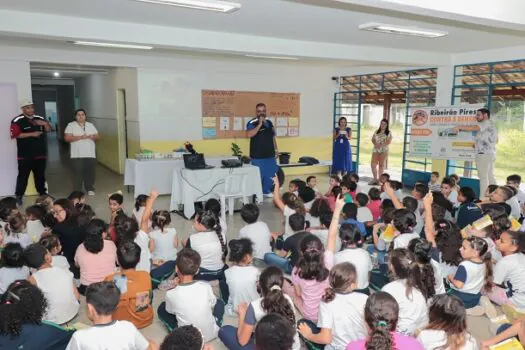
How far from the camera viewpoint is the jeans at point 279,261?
4.09 meters

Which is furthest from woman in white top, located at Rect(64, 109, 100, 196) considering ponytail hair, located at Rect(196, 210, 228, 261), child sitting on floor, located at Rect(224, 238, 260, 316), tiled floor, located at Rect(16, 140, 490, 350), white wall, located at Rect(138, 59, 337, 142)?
child sitting on floor, located at Rect(224, 238, 260, 316)

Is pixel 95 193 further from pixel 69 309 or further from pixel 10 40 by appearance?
pixel 69 309

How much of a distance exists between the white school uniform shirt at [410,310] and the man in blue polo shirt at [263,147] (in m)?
5.13

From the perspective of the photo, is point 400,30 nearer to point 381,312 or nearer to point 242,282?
point 242,282

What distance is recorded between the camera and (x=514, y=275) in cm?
317

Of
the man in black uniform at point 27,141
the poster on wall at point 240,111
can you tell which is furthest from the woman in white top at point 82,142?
the poster on wall at point 240,111

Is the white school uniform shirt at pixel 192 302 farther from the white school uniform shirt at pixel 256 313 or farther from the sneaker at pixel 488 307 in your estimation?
the sneaker at pixel 488 307

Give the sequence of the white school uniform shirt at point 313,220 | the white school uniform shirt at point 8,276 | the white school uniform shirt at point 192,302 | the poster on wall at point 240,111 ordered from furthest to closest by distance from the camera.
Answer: the poster on wall at point 240,111 → the white school uniform shirt at point 313,220 → the white school uniform shirt at point 8,276 → the white school uniform shirt at point 192,302

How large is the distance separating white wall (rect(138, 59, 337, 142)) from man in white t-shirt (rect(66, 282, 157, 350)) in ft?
23.3

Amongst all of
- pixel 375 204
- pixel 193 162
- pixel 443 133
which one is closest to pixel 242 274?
pixel 375 204

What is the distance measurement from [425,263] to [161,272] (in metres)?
2.23

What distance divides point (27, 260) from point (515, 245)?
11.5 ft

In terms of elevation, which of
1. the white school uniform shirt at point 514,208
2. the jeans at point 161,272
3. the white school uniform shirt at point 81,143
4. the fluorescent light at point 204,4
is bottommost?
the jeans at point 161,272

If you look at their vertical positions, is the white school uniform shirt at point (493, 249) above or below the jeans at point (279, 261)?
above
